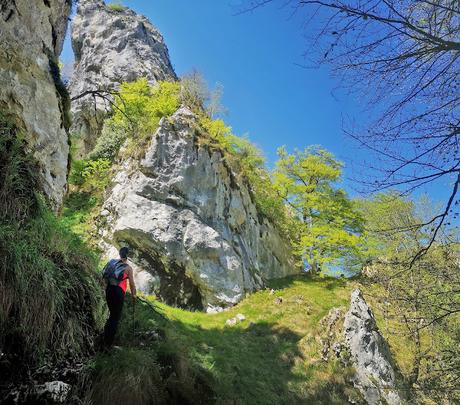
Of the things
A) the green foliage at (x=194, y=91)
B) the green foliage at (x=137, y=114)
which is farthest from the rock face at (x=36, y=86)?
the green foliage at (x=194, y=91)

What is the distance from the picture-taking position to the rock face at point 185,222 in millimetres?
13250

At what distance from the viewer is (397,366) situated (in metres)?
10.7

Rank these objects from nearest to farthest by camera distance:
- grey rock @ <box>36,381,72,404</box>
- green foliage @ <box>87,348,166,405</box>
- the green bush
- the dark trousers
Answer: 1. grey rock @ <box>36,381,72,404</box>
2. green foliage @ <box>87,348,166,405</box>
3. the dark trousers
4. the green bush

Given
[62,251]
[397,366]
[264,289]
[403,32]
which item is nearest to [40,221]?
[62,251]

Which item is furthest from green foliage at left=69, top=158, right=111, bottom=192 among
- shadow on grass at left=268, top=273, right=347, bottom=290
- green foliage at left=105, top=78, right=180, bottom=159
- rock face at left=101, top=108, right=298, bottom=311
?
shadow on grass at left=268, top=273, right=347, bottom=290

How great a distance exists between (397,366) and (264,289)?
625cm

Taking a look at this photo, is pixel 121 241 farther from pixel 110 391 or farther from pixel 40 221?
pixel 110 391

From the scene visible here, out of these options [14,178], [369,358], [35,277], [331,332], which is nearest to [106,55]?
[331,332]

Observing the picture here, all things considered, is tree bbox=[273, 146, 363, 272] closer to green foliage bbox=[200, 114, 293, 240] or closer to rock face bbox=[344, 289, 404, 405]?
green foliage bbox=[200, 114, 293, 240]

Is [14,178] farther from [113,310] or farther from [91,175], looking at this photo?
[91,175]

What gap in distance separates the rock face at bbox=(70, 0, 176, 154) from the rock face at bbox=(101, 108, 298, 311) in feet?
36.9

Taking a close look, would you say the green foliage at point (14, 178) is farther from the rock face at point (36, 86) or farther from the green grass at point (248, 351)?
the green grass at point (248, 351)

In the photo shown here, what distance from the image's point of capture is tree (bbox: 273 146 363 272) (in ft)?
60.2

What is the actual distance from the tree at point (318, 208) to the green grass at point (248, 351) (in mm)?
3698
